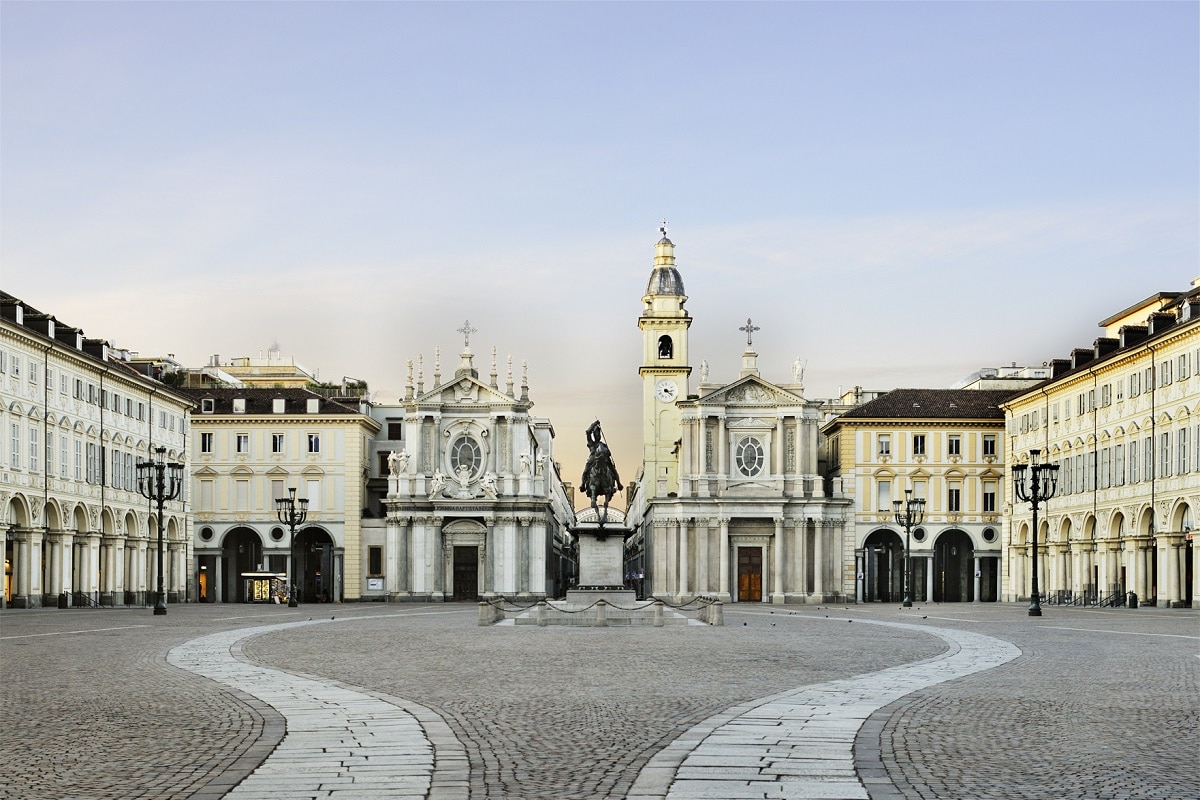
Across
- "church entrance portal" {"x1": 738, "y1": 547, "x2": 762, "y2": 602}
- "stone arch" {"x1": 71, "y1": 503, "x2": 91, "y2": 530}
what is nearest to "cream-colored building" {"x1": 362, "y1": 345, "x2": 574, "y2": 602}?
"church entrance portal" {"x1": 738, "y1": 547, "x2": 762, "y2": 602}

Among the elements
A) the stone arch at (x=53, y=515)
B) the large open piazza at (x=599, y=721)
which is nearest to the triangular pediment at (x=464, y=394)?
the stone arch at (x=53, y=515)

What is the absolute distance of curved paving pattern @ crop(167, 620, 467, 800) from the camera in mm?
12734

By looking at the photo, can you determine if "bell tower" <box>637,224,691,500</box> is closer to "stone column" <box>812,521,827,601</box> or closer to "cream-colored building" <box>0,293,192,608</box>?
"stone column" <box>812,521,827,601</box>

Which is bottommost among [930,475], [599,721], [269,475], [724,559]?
[724,559]

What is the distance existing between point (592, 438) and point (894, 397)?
47.2 m

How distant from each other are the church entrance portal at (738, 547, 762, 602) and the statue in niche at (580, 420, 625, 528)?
135 feet

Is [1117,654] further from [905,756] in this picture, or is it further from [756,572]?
[756,572]

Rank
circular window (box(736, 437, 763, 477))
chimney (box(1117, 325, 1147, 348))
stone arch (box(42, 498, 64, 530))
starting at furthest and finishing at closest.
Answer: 1. circular window (box(736, 437, 763, 477))
2. chimney (box(1117, 325, 1147, 348))
3. stone arch (box(42, 498, 64, 530))

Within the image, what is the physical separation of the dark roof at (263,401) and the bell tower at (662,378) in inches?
988

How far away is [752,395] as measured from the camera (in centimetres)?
9688

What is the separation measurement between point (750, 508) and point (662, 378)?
22.0 meters

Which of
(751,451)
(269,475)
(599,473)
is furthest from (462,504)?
(599,473)

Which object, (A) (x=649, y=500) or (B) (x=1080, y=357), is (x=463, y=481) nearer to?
(A) (x=649, y=500)

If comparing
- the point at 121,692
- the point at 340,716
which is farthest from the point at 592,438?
the point at 340,716
